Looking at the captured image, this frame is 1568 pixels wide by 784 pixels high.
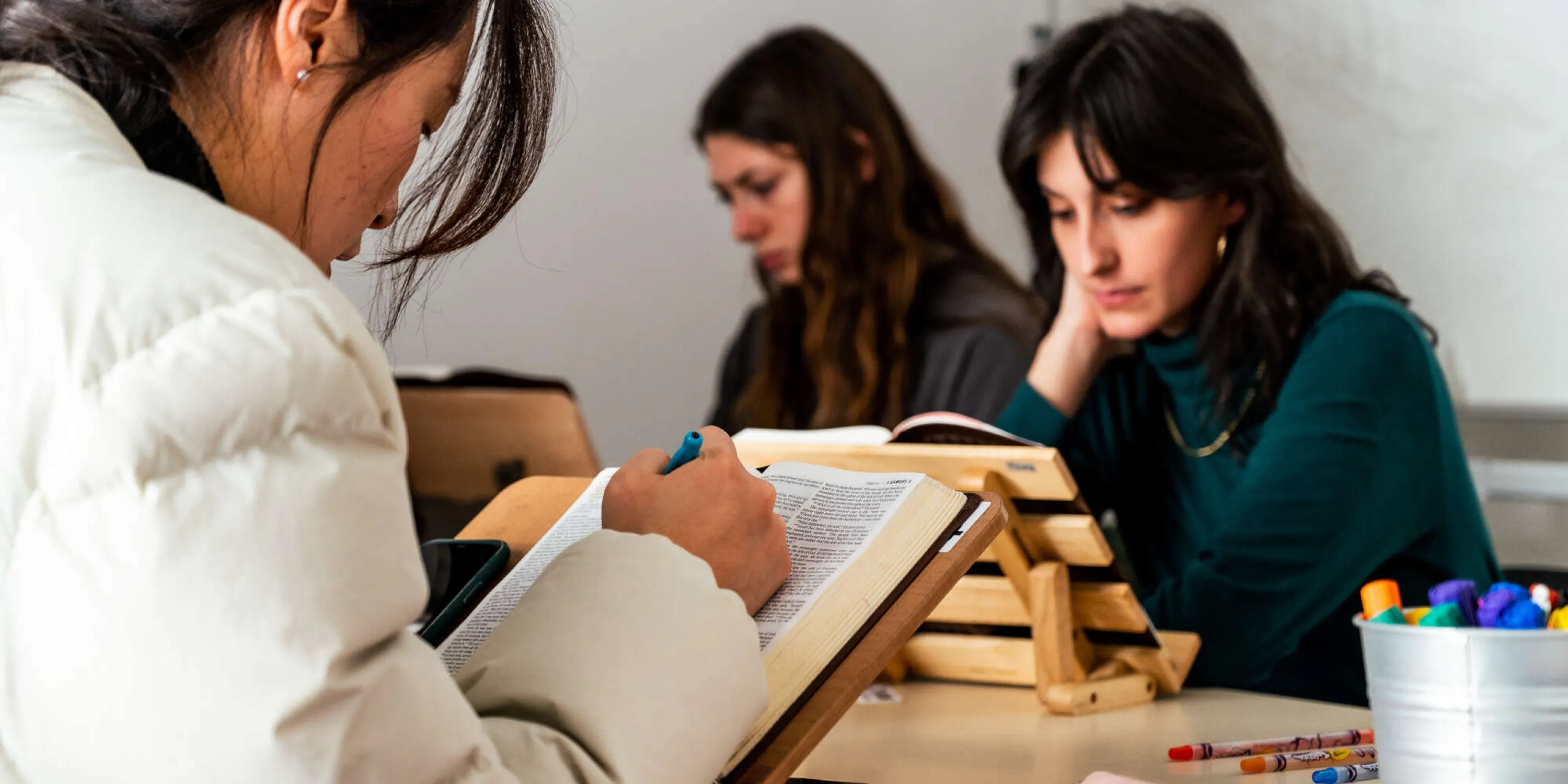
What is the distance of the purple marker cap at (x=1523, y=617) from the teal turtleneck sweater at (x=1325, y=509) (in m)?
0.48

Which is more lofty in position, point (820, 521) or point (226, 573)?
point (226, 573)

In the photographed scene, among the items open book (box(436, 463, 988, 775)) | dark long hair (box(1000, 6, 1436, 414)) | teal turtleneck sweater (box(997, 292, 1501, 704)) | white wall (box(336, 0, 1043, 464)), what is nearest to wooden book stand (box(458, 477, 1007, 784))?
open book (box(436, 463, 988, 775))

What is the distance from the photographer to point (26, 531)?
1.32 feet

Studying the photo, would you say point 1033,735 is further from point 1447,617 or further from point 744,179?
point 744,179

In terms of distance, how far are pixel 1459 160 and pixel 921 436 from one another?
1.20 m

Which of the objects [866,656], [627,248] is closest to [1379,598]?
[866,656]

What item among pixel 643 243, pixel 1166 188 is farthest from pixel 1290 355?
pixel 643 243

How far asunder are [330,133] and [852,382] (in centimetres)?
153

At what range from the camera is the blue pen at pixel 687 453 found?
656mm

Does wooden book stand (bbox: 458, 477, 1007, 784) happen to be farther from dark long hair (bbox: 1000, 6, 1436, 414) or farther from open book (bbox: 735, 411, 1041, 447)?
dark long hair (bbox: 1000, 6, 1436, 414)

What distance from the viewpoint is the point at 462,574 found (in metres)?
0.78

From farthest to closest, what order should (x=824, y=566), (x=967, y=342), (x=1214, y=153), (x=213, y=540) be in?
(x=967, y=342) < (x=1214, y=153) < (x=824, y=566) < (x=213, y=540)

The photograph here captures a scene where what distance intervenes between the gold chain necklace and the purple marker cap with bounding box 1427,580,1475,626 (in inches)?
27.9

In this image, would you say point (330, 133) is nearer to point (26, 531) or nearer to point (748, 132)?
point (26, 531)
